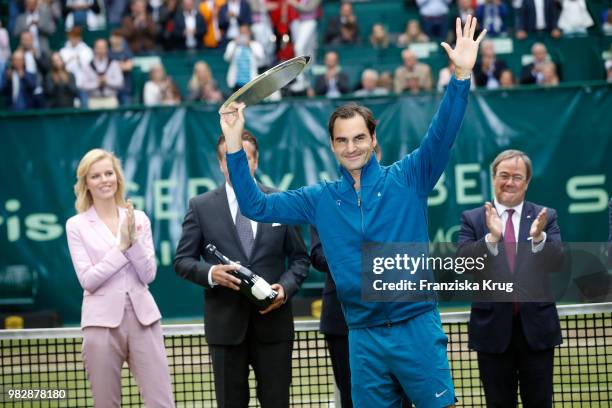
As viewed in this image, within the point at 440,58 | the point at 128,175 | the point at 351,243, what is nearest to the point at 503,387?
the point at 351,243

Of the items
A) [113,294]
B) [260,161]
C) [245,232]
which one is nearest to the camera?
[113,294]

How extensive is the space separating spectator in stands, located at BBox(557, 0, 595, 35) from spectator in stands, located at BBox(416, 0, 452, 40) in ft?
6.60

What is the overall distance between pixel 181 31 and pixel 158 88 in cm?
263

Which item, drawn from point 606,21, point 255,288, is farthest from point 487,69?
point 255,288

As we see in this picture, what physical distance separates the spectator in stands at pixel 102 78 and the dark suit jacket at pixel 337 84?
124 inches

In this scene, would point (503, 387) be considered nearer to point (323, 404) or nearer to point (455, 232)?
point (323, 404)

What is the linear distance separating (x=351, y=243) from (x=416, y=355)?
26.3 inches

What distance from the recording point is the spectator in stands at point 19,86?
18.3 m

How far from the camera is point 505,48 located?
1914 centimetres

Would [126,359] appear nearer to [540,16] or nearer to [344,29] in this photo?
[344,29]

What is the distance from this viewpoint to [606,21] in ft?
66.2

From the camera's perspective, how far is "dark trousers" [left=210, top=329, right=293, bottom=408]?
25.8ft

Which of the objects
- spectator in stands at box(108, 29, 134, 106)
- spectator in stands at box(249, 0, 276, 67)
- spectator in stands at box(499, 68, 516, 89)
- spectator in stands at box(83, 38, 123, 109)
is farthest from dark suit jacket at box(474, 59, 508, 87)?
spectator in stands at box(83, 38, 123, 109)

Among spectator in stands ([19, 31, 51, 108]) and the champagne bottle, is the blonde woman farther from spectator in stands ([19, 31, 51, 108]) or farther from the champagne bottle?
spectator in stands ([19, 31, 51, 108])
